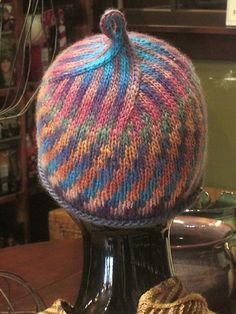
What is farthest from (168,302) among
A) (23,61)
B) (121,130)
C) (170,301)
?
(23,61)

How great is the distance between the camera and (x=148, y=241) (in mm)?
659

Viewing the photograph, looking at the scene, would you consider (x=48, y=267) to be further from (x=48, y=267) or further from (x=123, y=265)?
(x=123, y=265)

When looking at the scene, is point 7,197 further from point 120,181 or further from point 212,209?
point 120,181

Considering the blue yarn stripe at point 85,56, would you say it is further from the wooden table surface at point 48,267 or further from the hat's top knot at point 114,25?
the wooden table surface at point 48,267

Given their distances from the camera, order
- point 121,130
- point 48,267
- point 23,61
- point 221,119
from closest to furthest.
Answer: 1. point 121,130
2. point 48,267
3. point 23,61
4. point 221,119

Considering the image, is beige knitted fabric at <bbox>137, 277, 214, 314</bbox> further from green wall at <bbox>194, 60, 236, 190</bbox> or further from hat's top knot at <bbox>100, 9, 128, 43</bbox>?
green wall at <bbox>194, 60, 236, 190</bbox>

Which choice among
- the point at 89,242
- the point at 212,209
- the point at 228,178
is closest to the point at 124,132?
the point at 89,242

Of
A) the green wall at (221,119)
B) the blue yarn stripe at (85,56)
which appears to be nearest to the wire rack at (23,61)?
the blue yarn stripe at (85,56)

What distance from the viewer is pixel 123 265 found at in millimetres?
664

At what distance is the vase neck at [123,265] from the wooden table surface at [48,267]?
364mm

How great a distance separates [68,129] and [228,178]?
68.1 inches

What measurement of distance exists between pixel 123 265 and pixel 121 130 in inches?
6.2

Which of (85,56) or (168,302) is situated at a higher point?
(85,56)

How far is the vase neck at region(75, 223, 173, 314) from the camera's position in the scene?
66 centimetres
